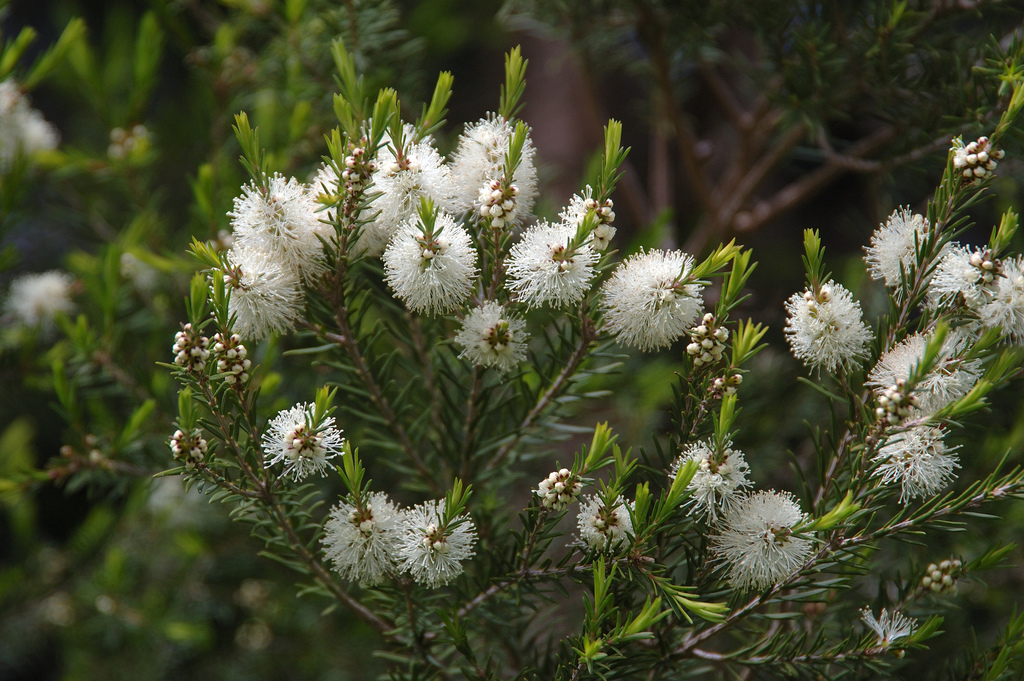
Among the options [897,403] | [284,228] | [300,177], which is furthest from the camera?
[300,177]

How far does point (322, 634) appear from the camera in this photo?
1.71 meters

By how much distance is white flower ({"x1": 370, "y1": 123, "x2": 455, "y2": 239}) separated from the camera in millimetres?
787

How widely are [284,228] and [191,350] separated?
0.17 meters

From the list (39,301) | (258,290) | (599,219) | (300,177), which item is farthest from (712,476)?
(39,301)

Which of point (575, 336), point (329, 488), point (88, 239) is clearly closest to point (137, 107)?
point (88, 239)

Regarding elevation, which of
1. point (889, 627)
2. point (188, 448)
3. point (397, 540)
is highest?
point (188, 448)

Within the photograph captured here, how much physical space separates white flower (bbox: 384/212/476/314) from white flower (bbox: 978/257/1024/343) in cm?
58

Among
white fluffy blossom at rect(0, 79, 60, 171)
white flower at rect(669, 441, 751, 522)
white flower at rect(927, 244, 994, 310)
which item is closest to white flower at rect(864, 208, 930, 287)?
white flower at rect(927, 244, 994, 310)

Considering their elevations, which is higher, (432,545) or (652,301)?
(652,301)

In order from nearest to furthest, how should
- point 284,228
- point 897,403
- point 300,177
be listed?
point 897,403 → point 284,228 → point 300,177

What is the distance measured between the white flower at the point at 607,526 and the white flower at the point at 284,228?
1.39 ft

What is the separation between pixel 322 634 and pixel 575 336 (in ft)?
4.12

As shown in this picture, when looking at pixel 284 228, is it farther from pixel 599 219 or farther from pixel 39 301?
pixel 39 301

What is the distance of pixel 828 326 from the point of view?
0.75m
